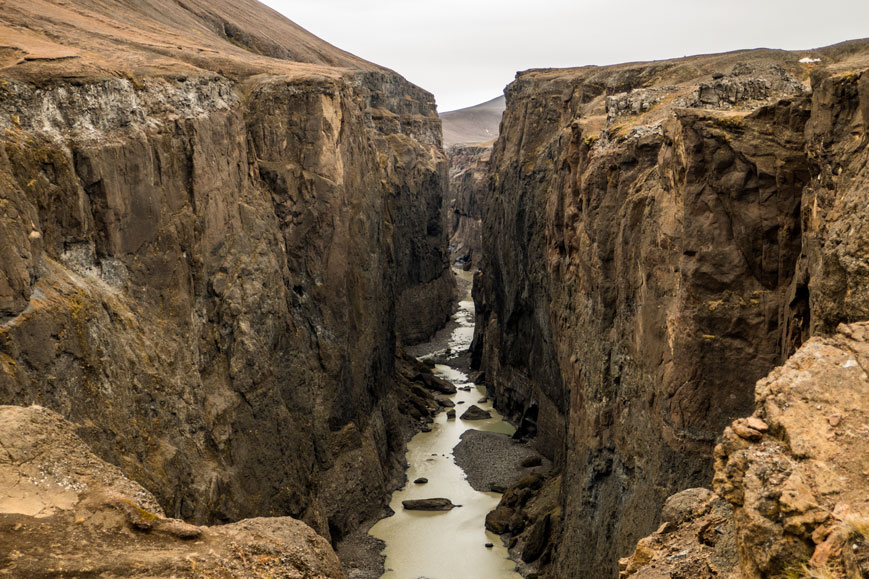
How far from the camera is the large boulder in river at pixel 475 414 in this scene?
55.1 metres

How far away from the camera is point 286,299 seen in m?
36.5

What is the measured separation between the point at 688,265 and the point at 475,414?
3545 centimetres

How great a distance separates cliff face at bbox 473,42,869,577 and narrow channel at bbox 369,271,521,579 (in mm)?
5844

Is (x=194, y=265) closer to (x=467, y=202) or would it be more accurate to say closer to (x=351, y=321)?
(x=351, y=321)

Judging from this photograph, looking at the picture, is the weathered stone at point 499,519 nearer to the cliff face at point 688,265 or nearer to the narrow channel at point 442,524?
the narrow channel at point 442,524

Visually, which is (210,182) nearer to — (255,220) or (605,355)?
(255,220)

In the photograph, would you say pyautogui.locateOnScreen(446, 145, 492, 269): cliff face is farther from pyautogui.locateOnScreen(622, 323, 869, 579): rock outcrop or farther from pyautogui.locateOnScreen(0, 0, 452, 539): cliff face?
pyautogui.locateOnScreen(622, 323, 869, 579): rock outcrop

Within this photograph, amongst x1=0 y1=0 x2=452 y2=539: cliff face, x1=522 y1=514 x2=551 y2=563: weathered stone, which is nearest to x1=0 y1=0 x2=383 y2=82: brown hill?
x1=0 y1=0 x2=452 y2=539: cliff face

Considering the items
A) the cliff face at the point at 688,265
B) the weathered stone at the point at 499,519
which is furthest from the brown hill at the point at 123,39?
the weathered stone at the point at 499,519

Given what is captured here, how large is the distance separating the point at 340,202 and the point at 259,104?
251 inches

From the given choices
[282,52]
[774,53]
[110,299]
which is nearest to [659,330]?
[110,299]

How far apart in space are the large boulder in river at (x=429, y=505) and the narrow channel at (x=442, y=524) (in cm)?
27

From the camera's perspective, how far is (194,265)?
31078 millimetres

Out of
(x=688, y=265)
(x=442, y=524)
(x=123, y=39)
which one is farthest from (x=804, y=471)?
(x=123, y=39)
